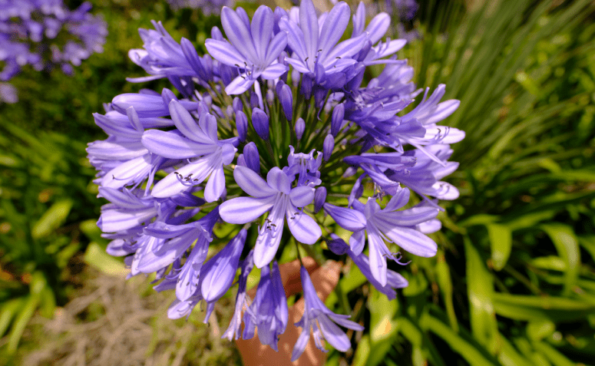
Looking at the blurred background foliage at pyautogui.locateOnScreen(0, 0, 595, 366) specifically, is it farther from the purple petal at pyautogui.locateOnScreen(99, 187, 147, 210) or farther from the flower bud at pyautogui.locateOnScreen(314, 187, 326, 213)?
the purple petal at pyautogui.locateOnScreen(99, 187, 147, 210)

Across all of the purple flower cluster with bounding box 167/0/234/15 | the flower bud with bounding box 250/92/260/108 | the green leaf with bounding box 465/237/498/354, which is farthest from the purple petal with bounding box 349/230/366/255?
the purple flower cluster with bounding box 167/0/234/15

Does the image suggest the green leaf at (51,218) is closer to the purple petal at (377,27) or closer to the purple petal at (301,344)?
the purple petal at (301,344)

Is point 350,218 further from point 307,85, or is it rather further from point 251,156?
point 307,85

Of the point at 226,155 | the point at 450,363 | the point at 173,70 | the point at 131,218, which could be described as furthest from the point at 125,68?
the point at 450,363

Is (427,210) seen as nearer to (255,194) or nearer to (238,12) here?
(255,194)

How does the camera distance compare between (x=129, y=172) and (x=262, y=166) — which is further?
(x=262, y=166)

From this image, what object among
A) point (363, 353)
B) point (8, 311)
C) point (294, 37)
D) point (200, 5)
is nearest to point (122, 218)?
point (294, 37)

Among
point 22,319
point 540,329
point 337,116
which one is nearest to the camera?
point 337,116
